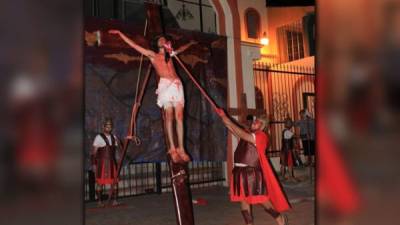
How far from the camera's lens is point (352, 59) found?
2.39ft

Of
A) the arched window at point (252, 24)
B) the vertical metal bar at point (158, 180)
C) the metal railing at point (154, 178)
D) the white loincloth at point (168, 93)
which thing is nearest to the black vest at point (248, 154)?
the white loincloth at point (168, 93)

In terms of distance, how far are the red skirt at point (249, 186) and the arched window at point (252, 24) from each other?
5.61 metres

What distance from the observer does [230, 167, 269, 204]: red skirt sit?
12.4ft

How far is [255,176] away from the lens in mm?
3811

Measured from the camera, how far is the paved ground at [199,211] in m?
5.05

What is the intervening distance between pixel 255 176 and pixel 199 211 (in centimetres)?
217

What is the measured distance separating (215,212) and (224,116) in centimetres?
250

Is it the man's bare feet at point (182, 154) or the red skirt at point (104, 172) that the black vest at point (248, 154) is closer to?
the man's bare feet at point (182, 154)

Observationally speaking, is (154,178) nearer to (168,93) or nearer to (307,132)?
Result: (307,132)

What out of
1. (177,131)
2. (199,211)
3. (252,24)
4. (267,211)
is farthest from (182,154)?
(252,24)

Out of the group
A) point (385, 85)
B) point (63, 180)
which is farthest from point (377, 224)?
point (63, 180)

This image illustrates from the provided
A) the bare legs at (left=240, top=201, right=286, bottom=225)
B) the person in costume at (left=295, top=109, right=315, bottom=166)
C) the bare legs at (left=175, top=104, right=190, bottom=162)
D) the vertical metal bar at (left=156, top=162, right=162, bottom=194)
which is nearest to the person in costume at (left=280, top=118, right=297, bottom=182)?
the person in costume at (left=295, top=109, right=315, bottom=166)

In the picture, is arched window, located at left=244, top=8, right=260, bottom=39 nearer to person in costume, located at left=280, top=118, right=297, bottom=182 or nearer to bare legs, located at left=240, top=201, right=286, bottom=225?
person in costume, located at left=280, top=118, right=297, bottom=182

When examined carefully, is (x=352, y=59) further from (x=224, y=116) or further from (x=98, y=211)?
(x=98, y=211)
